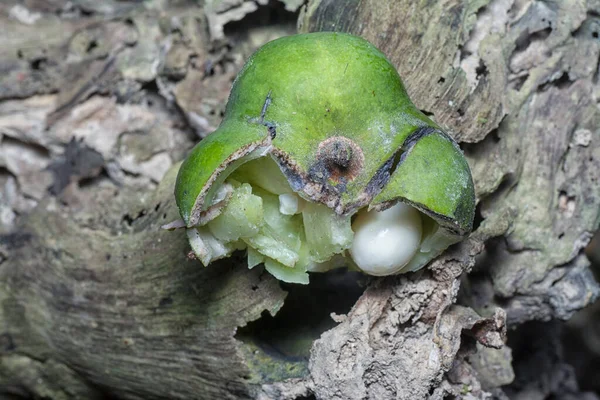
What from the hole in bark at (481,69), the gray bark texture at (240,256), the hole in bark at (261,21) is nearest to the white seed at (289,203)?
the gray bark texture at (240,256)

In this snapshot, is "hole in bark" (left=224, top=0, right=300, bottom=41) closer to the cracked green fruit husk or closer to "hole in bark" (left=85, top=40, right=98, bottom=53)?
"hole in bark" (left=85, top=40, right=98, bottom=53)

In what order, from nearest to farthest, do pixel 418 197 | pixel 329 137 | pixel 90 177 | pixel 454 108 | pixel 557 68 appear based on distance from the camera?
pixel 418 197
pixel 329 137
pixel 454 108
pixel 557 68
pixel 90 177

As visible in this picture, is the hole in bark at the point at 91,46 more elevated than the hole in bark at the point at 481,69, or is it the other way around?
the hole in bark at the point at 91,46

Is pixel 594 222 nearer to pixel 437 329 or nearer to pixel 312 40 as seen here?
pixel 437 329

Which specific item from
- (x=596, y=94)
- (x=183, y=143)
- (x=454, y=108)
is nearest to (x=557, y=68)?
(x=596, y=94)

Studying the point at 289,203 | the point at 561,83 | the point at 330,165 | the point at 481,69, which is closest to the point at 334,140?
the point at 330,165

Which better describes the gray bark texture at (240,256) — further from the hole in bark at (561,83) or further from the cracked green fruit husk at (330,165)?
the cracked green fruit husk at (330,165)
